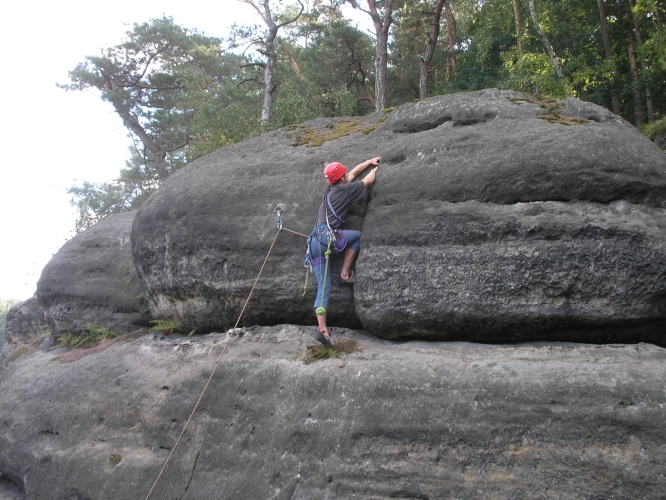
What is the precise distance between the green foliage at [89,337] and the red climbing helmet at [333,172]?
519 centimetres

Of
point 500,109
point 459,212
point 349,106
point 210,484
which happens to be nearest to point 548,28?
point 349,106

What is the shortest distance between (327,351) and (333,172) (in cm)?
241

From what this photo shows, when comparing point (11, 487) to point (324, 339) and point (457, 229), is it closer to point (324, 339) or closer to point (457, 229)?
point (324, 339)

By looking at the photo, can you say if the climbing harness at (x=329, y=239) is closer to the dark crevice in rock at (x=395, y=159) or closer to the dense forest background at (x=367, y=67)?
the dark crevice in rock at (x=395, y=159)

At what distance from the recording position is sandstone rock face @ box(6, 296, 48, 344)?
1289 cm

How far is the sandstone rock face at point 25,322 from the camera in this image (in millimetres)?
12889

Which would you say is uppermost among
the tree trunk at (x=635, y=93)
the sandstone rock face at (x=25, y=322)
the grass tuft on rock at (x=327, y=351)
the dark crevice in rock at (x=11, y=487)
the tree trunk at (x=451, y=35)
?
the tree trunk at (x=451, y=35)

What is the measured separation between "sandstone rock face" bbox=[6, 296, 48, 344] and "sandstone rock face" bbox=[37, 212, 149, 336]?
108 inches

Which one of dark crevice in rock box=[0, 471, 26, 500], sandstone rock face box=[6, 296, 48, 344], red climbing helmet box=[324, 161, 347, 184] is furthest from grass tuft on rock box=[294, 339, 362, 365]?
sandstone rock face box=[6, 296, 48, 344]

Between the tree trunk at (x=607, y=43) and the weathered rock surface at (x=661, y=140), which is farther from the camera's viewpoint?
the tree trunk at (x=607, y=43)

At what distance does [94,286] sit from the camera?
1001cm

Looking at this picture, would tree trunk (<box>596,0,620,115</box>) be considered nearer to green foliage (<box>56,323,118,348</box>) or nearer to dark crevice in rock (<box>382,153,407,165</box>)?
dark crevice in rock (<box>382,153,407,165</box>)

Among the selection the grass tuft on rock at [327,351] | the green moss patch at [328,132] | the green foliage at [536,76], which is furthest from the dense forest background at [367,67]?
the grass tuft on rock at [327,351]

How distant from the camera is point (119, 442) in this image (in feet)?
23.1
